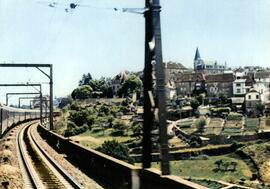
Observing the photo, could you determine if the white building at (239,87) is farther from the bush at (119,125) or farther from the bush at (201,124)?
the bush at (119,125)

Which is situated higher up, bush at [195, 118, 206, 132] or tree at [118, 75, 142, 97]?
tree at [118, 75, 142, 97]

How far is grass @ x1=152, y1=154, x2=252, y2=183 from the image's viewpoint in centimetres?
8956

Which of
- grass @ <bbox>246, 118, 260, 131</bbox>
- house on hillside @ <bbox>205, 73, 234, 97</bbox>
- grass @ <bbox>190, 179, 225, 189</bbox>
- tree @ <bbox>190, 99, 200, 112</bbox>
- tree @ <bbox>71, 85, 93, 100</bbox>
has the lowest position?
grass @ <bbox>190, 179, 225, 189</bbox>

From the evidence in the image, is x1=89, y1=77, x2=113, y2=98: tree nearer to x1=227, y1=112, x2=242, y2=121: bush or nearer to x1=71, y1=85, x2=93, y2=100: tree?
x1=71, y1=85, x2=93, y2=100: tree

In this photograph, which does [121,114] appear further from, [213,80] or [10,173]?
[10,173]

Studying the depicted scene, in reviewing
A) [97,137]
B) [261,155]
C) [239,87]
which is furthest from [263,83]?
[97,137]

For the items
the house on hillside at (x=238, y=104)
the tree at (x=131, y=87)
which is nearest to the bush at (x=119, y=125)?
the house on hillside at (x=238, y=104)

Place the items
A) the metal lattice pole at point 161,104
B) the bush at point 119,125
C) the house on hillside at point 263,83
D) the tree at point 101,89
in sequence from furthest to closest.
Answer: the tree at point 101,89
the house on hillside at point 263,83
the bush at point 119,125
the metal lattice pole at point 161,104

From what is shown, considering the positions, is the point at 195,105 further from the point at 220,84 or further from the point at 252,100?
the point at 220,84

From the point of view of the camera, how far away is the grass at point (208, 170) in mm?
89562

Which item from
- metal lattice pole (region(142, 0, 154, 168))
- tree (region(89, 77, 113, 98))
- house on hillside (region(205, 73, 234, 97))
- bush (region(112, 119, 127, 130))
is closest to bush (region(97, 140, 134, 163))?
bush (region(112, 119, 127, 130))

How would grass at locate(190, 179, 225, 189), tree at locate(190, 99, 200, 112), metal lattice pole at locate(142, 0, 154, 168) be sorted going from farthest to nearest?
tree at locate(190, 99, 200, 112) → grass at locate(190, 179, 225, 189) → metal lattice pole at locate(142, 0, 154, 168)

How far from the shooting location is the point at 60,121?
112m

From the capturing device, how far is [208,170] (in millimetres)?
94938
